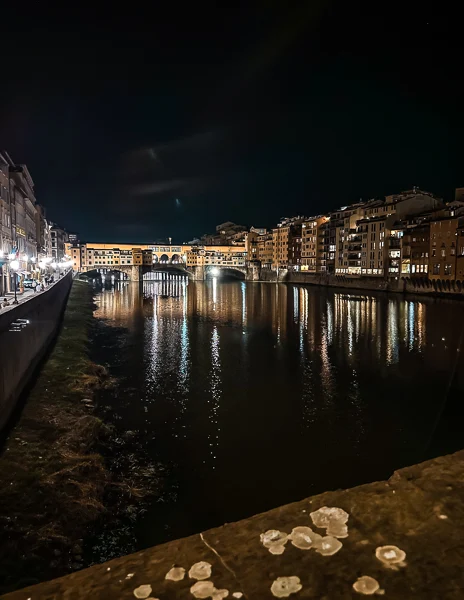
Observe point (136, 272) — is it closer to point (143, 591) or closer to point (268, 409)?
point (268, 409)

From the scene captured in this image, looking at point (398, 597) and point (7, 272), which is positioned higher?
point (7, 272)

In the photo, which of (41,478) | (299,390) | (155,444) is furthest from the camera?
(299,390)

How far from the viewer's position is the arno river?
33.0ft

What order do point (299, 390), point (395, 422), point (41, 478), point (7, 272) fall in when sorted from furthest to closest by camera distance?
1. point (7, 272)
2. point (299, 390)
3. point (395, 422)
4. point (41, 478)

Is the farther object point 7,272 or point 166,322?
point 166,322

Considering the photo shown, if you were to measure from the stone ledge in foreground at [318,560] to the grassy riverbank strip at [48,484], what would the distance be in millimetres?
5153

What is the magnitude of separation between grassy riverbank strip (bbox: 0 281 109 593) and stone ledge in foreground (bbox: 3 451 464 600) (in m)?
5.15

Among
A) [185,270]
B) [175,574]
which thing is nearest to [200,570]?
[175,574]

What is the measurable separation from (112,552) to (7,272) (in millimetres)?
31760

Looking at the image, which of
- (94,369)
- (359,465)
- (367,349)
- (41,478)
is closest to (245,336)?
(367,349)

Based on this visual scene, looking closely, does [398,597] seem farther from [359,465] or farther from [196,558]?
[359,465]

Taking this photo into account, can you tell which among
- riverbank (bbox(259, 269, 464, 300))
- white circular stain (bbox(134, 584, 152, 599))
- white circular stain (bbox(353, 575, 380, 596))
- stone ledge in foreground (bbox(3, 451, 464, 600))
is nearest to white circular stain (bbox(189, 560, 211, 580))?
stone ledge in foreground (bbox(3, 451, 464, 600))

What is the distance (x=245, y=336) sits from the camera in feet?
103

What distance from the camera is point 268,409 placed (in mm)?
15703
